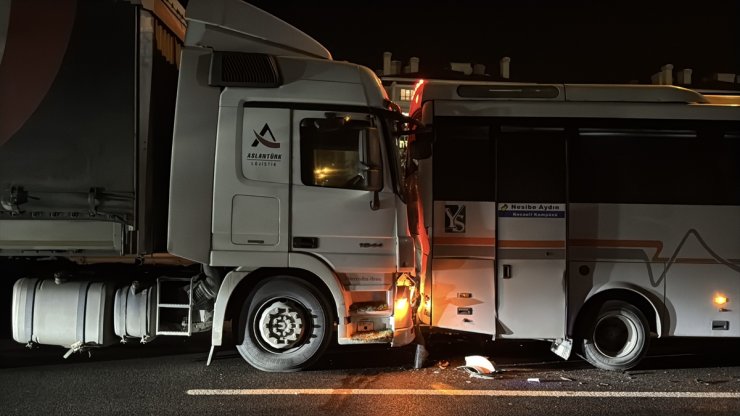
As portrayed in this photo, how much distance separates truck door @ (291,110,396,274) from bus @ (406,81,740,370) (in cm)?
61

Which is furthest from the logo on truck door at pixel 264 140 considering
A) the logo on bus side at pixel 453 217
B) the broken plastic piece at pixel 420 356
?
the broken plastic piece at pixel 420 356

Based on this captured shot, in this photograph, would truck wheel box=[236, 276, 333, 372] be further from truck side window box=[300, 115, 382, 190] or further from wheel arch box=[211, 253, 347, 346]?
truck side window box=[300, 115, 382, 190]

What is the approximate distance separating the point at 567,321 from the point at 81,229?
5.22 meters

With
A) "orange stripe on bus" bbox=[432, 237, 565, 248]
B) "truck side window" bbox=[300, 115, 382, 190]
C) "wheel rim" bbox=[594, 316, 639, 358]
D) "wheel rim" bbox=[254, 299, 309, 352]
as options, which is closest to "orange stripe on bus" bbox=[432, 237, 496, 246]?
"orange stripe on bus" bbox=[432, 237, 565, 248]

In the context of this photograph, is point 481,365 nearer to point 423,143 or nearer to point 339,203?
point 339,203

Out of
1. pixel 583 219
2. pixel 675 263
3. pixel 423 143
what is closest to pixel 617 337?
pixel 675 263

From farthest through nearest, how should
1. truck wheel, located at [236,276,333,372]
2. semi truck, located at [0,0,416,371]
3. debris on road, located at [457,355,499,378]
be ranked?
debris on road, located at [457,355,499,378], truck wheel, located at [236,276,333,372], semi truck, located at [0,0,416,371]

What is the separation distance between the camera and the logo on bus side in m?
6.26

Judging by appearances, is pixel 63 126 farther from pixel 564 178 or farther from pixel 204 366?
pixel 564 178

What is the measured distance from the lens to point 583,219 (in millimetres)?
6293

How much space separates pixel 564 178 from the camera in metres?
6.33

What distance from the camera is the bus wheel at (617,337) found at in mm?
6223

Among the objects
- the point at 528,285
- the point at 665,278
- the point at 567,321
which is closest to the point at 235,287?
the point at 528,285

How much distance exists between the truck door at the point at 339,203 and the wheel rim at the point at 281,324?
24.1 inches
